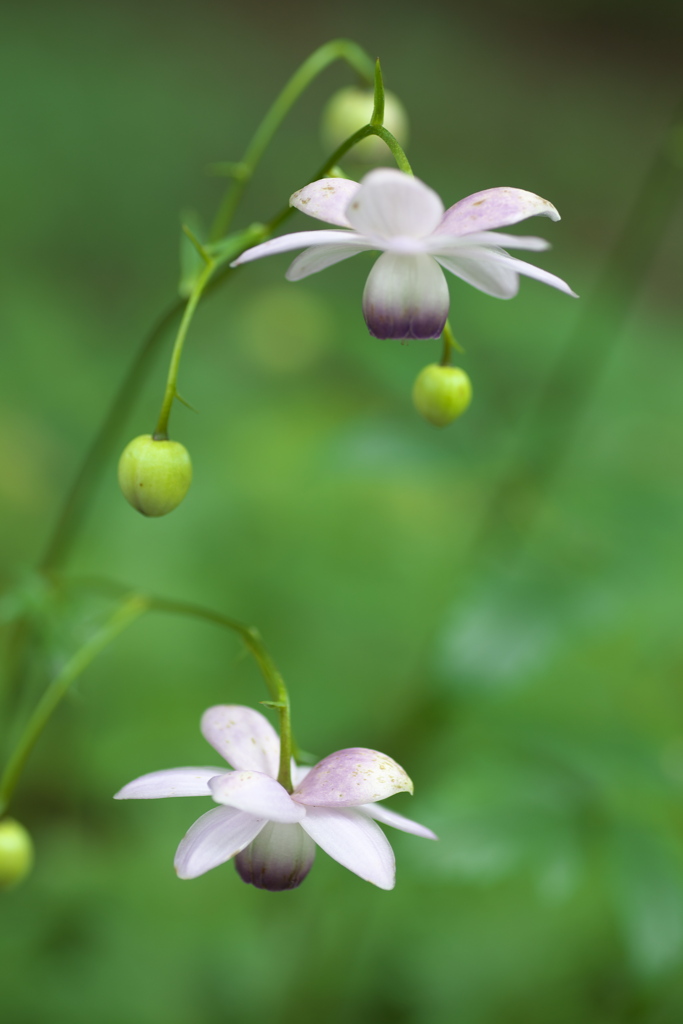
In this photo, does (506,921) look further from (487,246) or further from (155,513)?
(487,246)

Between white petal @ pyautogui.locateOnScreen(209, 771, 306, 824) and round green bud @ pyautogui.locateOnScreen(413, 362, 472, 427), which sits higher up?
round green bud @ pyautogui.locateOnScreen(413, 362, 472, 427)

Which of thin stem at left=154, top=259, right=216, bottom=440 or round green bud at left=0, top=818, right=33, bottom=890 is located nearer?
thin stem at left=154, top=259, right=216, bottom=440

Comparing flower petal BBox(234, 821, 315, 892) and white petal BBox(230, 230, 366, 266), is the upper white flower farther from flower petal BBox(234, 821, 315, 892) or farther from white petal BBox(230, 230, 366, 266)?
flower petal BBox(234, 821, 315, 892)

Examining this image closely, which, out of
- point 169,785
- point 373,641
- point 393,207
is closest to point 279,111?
point 393,207

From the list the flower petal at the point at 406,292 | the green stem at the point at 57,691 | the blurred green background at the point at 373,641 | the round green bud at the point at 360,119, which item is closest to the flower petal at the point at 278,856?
the blurred green background at the point at 373,641

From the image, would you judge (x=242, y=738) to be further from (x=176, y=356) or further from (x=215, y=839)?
(x=176, y=356)

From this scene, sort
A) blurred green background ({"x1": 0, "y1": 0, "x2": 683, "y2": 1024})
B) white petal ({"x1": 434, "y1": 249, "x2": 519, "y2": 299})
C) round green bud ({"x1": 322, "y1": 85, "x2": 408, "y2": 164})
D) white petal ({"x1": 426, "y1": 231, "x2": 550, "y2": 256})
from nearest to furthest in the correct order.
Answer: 1. white petal ({"x1": 426, "y1": 231, "x2": 550, "y2": 256})
2. white petal ({"x1": 434, "y1": 249, "x2": 519, "y2": 299})
3. round green bud ({"x1": 322, "y1": 85, "x2": 408, "y2": 164})
4. blurred green background ({"x1": 0, "y1": 0, "x2": 683, "y2": 1024})

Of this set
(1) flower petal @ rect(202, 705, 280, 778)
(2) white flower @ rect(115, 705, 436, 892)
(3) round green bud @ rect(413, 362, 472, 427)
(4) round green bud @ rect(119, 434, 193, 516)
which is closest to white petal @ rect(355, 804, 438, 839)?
(2) white flower @ rect(115, 705, 436, 892)

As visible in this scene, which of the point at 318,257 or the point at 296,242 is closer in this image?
the point at 296,242
